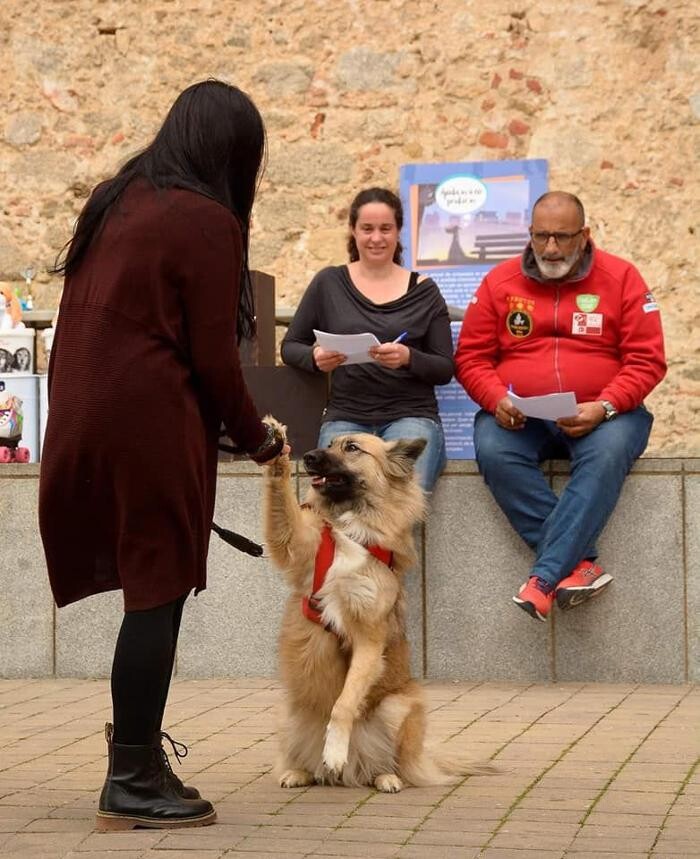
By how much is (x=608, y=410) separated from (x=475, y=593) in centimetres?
113

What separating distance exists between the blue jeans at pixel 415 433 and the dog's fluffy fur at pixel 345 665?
1.71 meters

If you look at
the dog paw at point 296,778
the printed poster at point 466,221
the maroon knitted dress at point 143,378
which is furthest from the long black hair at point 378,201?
the maroon knitted dress at point 143,378

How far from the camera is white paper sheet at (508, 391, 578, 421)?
257 inches

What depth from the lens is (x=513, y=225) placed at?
9.93 meters

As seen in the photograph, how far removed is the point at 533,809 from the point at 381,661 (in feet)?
2.58

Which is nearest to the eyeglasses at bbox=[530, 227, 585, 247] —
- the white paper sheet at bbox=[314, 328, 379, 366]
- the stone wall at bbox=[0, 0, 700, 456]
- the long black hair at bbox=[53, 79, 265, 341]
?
the white paper sheet at bbox=[314, 328, 379, 366]

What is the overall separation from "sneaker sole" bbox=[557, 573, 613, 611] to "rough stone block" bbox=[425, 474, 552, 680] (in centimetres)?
33

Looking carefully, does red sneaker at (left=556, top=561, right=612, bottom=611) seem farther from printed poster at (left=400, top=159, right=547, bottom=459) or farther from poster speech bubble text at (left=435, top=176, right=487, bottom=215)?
poster speech bubble text at (left=435, top=176, right=487, bottom=215)

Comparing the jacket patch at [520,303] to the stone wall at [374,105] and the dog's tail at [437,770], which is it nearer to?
the dog's tail at [437,770]

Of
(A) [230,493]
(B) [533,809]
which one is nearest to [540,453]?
(A) [230,493]

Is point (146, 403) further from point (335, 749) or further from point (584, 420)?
point (584, 420)

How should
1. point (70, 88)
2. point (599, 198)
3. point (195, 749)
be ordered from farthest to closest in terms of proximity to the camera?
point (70, 88) → point (599, 198) → point (195, 749)

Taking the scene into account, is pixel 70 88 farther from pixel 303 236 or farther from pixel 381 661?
pixel 381 661

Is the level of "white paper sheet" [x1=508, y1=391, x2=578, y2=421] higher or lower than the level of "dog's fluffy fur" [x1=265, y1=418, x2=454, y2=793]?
higher
